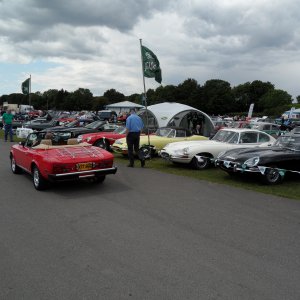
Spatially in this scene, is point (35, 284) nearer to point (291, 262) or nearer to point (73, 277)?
point (73, 277)

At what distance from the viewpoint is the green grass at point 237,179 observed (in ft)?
25.5

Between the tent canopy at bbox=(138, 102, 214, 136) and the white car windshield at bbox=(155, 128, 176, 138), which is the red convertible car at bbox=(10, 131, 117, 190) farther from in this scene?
the tent canopy at bbox=(138, 102, 214, 136)

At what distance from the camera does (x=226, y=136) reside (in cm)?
→ 1169

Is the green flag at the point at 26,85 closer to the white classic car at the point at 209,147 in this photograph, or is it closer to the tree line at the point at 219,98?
the white classic car at the point at 209,147

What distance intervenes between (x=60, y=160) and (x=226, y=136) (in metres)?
6.27

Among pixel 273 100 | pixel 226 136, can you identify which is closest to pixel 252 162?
pixel 226 136

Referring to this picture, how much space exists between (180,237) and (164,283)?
4.44 feet

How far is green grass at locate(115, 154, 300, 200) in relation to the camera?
7.78 meters

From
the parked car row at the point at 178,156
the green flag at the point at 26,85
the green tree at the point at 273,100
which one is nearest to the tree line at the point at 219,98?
the green tree at the point at 273,100

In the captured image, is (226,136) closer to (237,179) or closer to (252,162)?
(237,179)

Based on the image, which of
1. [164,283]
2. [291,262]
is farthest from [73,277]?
[291,262]

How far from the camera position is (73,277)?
3623 millimetres

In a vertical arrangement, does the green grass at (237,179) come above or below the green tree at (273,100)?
below

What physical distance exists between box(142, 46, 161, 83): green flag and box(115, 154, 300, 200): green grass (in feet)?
12.0
